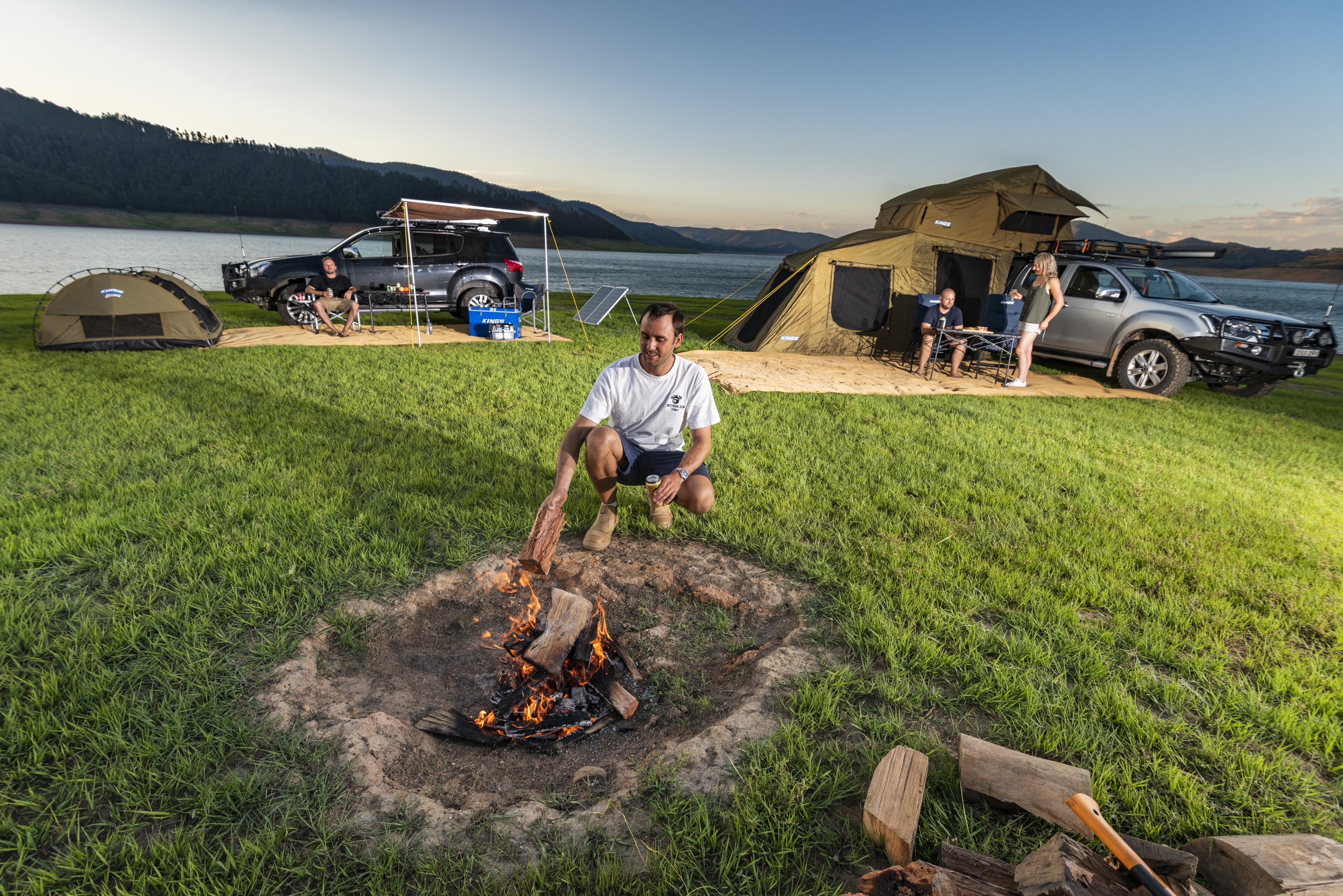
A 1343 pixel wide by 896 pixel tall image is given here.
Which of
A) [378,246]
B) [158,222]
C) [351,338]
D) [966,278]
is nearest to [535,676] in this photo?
[351,338]

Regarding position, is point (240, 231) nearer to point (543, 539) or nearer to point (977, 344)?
point (543, 539)

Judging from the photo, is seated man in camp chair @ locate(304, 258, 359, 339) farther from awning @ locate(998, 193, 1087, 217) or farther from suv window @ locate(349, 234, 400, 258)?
awning @ locate(998, 193, 1087, 217)

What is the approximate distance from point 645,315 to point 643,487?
1571 mm

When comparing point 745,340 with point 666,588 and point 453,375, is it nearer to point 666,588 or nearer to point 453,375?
point 453,375

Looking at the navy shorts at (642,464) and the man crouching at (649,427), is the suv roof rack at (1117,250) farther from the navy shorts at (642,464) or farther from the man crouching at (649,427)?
the navy shorts at (642,464)

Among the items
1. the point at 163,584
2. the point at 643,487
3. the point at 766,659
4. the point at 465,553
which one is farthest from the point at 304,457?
the point at 766,659

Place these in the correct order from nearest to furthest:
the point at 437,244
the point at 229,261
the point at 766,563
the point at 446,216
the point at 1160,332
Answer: the point at 766,563 → the point at 1160,332 → the point at 446,216 → the point at 437,244 → the point at 229,261

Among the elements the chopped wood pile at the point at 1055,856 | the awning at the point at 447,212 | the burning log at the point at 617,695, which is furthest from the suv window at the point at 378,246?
the chopped wood pile at the point at 1055,856

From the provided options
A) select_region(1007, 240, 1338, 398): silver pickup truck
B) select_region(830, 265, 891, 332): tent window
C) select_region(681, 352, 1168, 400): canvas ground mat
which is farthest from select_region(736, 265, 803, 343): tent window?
select_region(1007, 240, 1338, 398): silver pickup truck

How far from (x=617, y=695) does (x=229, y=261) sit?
136 ft

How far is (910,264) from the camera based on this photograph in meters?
11.1

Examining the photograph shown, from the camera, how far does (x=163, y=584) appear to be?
3039 mm

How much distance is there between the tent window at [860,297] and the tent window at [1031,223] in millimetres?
2430

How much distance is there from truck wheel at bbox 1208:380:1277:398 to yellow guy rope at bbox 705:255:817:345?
6904mm
